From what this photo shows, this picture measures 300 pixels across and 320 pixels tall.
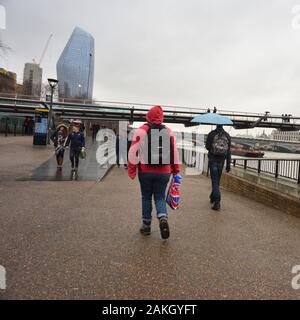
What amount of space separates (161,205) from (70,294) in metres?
1.87

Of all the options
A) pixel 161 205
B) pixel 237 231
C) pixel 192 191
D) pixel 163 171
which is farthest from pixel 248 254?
pixel 192 191

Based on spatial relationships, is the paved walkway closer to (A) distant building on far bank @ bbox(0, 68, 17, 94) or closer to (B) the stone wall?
(B) the stone wall

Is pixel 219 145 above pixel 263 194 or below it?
above

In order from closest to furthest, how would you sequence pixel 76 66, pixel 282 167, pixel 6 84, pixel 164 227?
pixel 164 227 → pixel 282 167 → pixel 6 84 → pixel 76 66

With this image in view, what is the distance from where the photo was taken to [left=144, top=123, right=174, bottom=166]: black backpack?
4105 mm

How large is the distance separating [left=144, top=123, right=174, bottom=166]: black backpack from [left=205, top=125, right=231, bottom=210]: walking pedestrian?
2.37 m

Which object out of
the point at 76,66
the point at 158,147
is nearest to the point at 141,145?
the point at 158,147

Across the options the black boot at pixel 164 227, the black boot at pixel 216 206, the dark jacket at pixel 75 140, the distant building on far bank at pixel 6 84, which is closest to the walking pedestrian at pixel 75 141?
the dark jacket at pixel 75 140

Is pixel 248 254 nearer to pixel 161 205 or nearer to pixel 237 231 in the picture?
pixel 237 231

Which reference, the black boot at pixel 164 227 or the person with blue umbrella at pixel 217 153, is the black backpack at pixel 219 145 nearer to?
the person with blue umbrella at pixel 217 153

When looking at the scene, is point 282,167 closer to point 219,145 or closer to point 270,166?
point 270,166

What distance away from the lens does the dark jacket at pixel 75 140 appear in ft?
32.6

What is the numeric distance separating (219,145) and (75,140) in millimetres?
5557

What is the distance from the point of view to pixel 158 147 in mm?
4121
